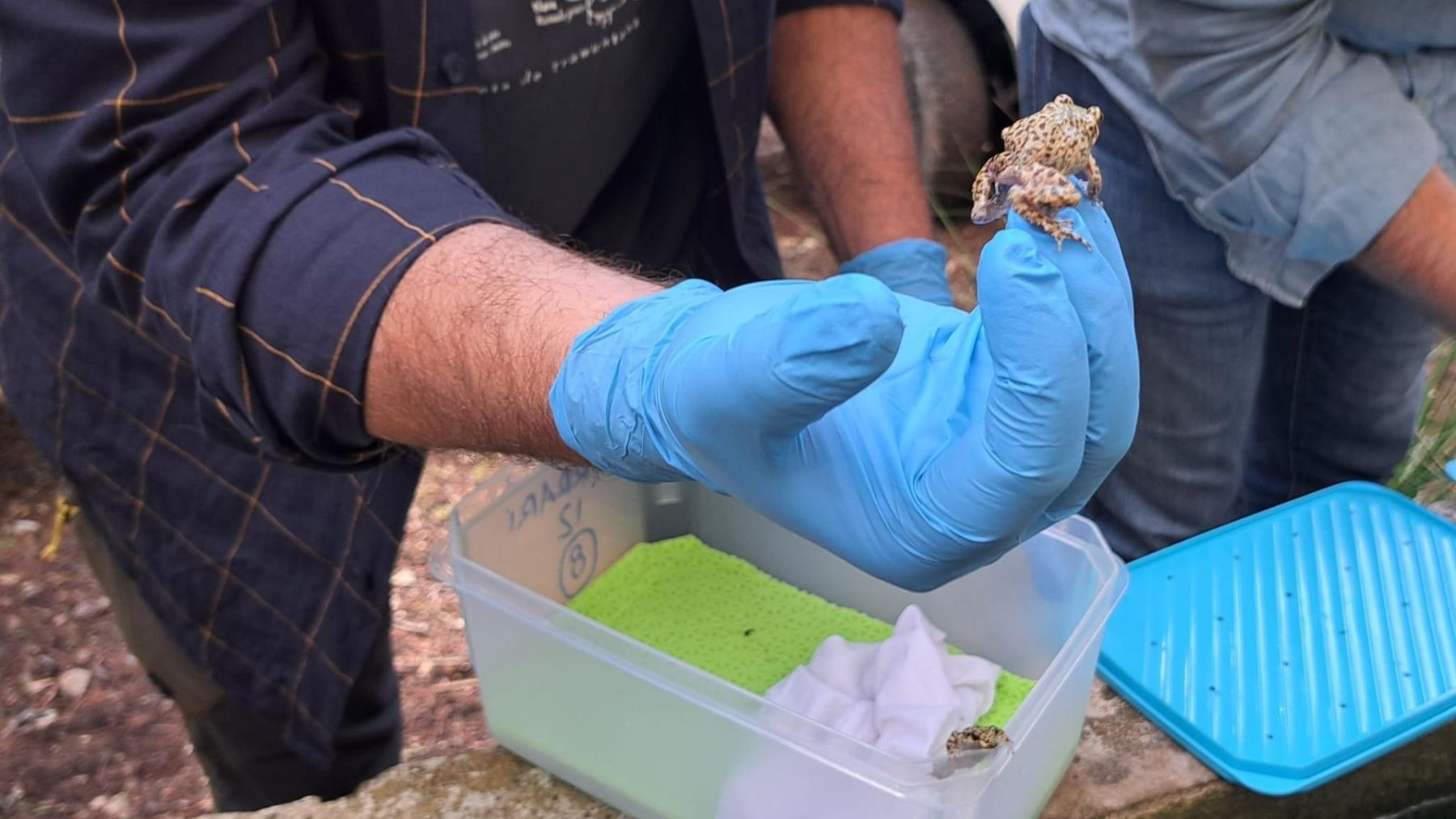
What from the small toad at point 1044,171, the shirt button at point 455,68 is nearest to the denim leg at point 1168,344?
the small toad at point 1044,171

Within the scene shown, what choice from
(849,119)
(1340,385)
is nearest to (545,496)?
(849,119)

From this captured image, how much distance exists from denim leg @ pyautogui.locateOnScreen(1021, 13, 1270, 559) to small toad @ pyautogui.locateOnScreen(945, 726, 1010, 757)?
81 cm

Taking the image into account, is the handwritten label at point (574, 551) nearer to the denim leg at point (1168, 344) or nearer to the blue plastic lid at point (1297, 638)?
the blue plastic lid at point (1297, 638)

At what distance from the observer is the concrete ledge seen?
3.92ft

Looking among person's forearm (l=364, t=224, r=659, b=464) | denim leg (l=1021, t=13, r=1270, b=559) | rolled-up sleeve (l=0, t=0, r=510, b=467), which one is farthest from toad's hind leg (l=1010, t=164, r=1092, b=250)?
denim leg (l=1021, t=13, r=1270, b=559)

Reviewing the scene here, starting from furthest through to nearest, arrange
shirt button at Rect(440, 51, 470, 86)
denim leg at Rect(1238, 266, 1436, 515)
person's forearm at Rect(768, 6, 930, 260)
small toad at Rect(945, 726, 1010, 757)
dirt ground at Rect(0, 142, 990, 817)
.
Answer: dirt ground at Rect(0, 142, 990, 817) < denim leg at Rect(1238, 266, 1436, 515) < person's forearm at Rect(768, 6, 930, 260) < shirt button at Rect(440, 51, 470, 86) < small toad at Rect(945, 726, 1010, 757)

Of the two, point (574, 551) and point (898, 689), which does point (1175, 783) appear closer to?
point (898, 689)

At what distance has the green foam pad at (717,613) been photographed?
132cm

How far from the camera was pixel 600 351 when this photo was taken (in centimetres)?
92

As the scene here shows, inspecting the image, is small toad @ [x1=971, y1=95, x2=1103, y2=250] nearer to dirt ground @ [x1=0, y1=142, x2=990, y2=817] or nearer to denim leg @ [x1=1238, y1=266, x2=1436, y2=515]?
denim leg @ [x1=1238, y1=266, x2=1436, y2=515]

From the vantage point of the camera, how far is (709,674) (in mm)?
1022

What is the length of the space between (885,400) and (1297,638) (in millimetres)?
723

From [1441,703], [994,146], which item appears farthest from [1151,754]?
[994,146]

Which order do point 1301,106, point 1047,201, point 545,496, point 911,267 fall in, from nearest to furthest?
point 1047,201
point 545,496
point 1301,106
point 911,267
